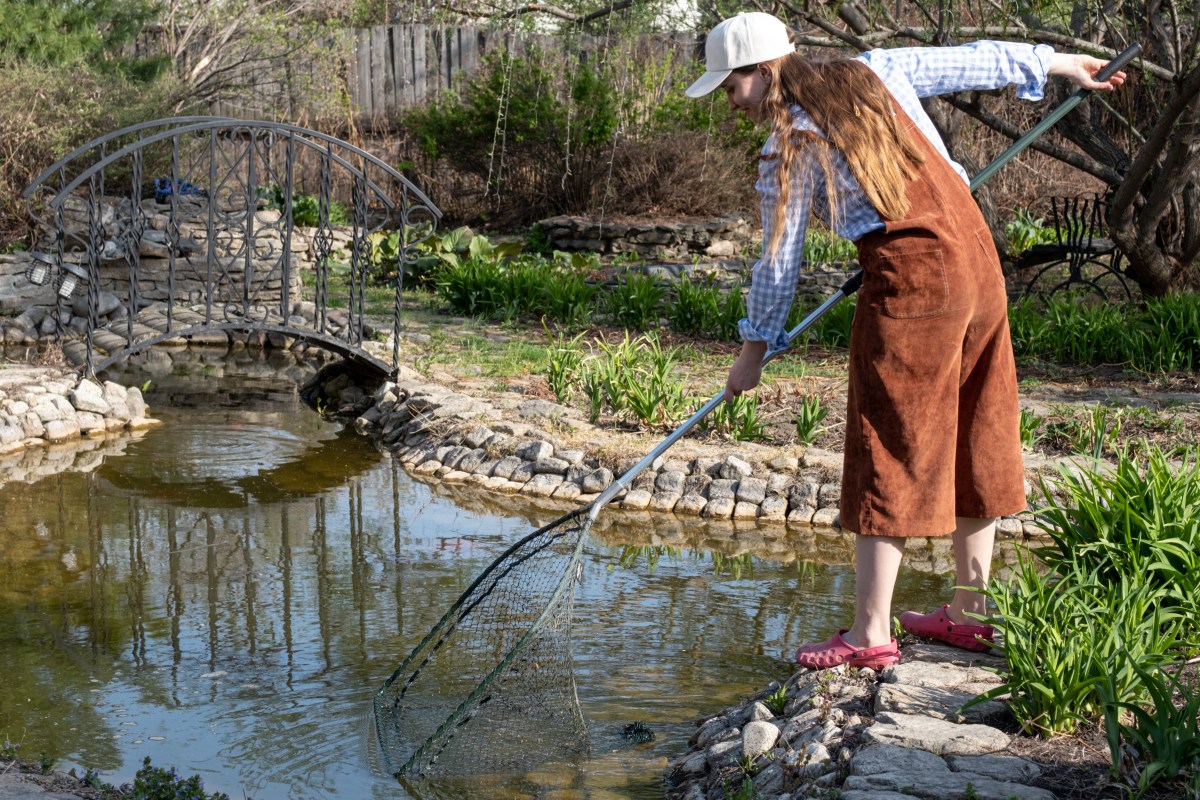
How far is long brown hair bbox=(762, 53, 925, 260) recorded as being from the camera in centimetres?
321

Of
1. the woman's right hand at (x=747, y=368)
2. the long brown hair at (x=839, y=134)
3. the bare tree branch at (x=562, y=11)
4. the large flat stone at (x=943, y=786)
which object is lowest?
the large flat stone at (x=943, y=786)

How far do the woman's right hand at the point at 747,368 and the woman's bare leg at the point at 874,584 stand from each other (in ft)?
1.65

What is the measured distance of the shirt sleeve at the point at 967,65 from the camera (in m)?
3.50

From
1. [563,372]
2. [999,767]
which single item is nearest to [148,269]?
[563,372]

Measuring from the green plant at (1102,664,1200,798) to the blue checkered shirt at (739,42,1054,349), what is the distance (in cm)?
121

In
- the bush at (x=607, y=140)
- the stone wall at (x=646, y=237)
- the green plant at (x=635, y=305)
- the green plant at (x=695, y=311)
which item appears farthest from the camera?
the bush at (x=607, y=140)

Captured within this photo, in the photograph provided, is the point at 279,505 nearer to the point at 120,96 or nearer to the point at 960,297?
the point at 960,297

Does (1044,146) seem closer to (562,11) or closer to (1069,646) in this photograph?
(562,11)

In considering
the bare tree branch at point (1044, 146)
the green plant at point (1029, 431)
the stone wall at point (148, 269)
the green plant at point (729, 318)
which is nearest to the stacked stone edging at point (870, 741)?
the green plant at point (1029, 431)

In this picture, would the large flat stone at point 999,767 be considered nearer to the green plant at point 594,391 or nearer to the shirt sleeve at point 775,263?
the shirt sleeve at point 775,263

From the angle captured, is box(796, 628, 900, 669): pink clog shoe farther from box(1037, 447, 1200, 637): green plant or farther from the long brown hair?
the long brown hair

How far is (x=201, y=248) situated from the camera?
1182 centimetres

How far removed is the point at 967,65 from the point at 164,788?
9.08 ft

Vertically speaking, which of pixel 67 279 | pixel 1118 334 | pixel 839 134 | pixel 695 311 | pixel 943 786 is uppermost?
pixel 839 134
